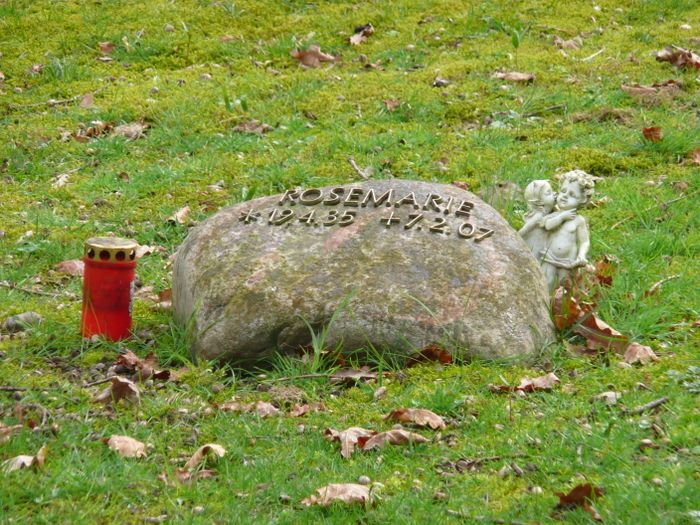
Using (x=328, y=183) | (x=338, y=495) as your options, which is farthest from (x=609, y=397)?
(x=328, y=183)

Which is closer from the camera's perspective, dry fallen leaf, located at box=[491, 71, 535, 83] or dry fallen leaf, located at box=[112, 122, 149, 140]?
dry fallen leaf, located at box=[112, 122, 149, 140]

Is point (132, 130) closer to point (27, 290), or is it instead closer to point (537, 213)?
point (27, 290)

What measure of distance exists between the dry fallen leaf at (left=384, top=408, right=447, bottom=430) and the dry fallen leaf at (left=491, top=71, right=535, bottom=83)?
215 inches

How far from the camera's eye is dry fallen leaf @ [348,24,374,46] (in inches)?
428

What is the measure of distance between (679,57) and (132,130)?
4.77m

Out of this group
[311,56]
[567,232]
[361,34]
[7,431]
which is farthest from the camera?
[361,34]

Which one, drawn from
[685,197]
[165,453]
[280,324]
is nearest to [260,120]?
[685,197]

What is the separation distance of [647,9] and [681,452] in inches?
307

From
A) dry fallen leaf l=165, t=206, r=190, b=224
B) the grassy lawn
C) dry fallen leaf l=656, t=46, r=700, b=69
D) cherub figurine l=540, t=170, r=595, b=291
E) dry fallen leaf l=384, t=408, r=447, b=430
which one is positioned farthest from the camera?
dry fallen leaf l=656, t=46, r=700, b=69

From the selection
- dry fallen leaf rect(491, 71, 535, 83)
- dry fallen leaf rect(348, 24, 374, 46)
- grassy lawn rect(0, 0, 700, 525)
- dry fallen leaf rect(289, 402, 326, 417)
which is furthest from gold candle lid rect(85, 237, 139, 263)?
dry fallen leaf rect(348, 24, 374, 46)

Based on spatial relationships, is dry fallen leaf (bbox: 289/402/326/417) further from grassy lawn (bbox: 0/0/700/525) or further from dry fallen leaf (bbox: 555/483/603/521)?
dry fallen leaf (bbox: 555/483/603/521)

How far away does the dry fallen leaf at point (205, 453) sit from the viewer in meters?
4.39

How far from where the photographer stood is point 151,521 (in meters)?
Result: 3.91

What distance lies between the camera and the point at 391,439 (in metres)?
4.60
